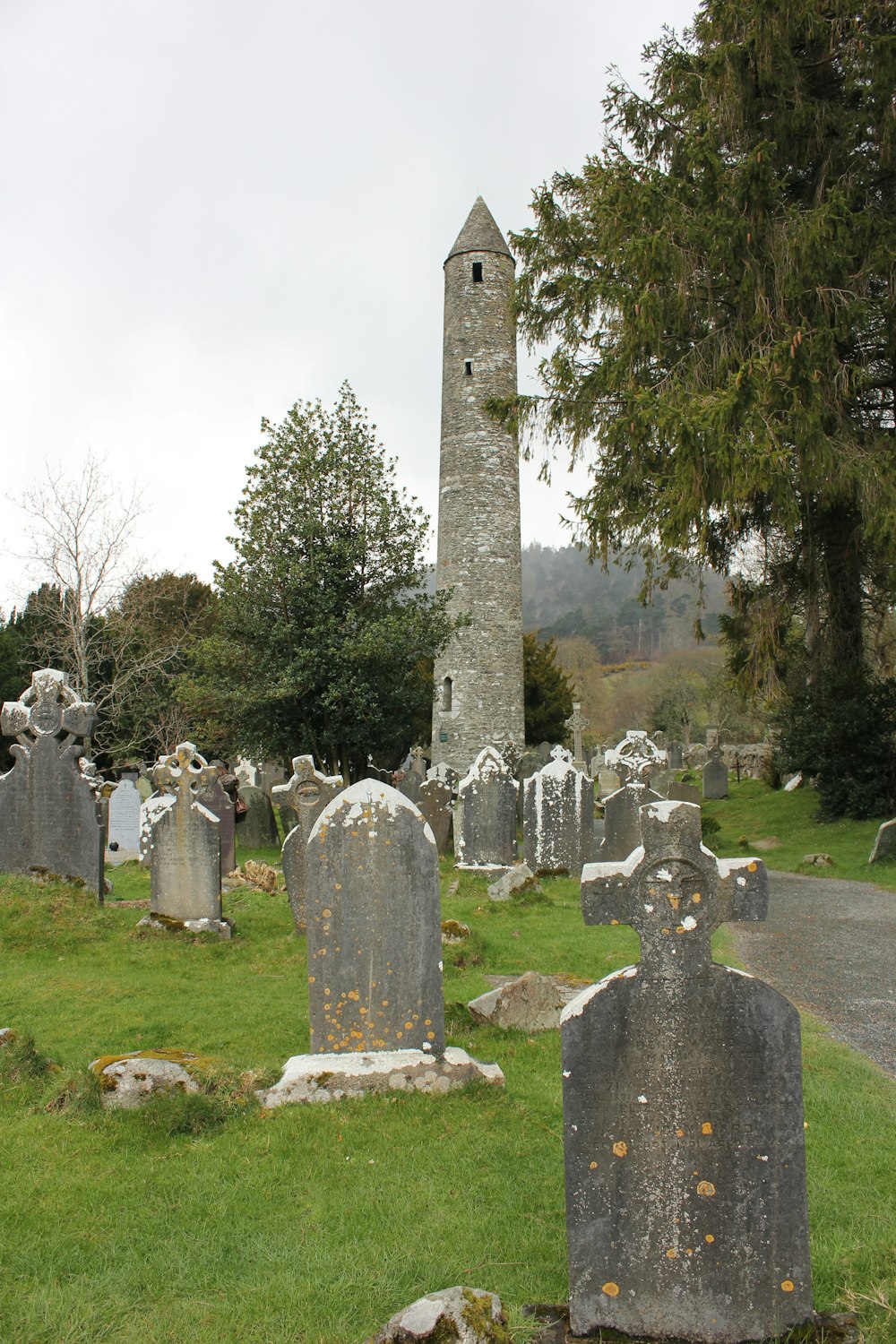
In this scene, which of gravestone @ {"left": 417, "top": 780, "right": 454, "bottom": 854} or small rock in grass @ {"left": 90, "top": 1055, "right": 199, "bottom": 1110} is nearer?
small rock in grass @ {"left": 90, "top": 1055, "right": 199, "bottom": 1110}

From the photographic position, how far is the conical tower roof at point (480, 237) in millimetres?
25406

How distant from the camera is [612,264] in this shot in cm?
1462

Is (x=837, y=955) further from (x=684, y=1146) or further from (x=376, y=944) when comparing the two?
(x=684, y=1146)

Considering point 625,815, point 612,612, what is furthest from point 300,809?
point 612,612

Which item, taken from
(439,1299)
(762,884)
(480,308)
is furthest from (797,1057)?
(480,308)

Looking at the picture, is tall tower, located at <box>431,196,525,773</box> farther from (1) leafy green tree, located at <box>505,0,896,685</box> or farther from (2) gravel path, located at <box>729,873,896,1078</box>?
(2) gravel path, located at <box>729,873,896,1078</box>

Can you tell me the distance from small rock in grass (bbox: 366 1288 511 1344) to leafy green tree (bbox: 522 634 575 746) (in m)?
29.6

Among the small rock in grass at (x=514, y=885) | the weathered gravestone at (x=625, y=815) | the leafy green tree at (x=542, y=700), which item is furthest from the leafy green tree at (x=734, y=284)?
Result: the leafy green tree at (x=542, y=700)

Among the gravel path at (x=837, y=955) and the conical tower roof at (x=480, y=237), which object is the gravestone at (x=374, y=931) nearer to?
the gravel path at (x=837, y=955)

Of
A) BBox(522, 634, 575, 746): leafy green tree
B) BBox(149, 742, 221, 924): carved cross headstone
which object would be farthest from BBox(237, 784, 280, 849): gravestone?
BBox(522, 634, 575, 746): leafy green tree

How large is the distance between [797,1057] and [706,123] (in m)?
14.5

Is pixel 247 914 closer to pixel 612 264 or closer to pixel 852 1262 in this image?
pixel 852 1262

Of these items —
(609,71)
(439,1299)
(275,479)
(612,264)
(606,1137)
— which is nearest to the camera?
(439,1299)

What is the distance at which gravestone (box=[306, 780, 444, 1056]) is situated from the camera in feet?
15.8
